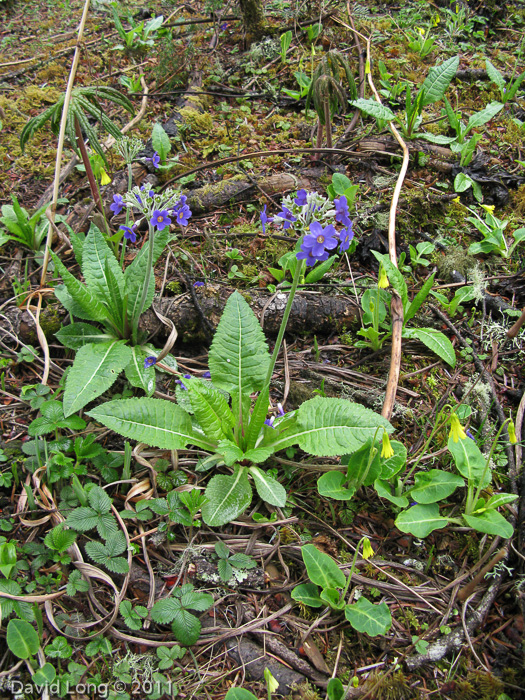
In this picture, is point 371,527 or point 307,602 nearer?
point 307,602

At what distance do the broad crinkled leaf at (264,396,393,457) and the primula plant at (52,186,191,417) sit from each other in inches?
32.2

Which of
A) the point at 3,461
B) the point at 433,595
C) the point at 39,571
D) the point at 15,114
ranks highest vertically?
the point at 15,114

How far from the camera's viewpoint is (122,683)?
166 centimetres

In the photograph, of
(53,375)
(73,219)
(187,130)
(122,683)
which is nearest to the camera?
(122,683)

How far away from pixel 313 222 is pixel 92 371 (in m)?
1.43

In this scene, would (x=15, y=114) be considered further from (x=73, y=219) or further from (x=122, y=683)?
(x=122, y=683)

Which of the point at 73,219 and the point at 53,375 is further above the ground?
the point at 73,219

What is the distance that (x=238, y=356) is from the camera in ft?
8.27

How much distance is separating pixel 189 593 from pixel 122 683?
37 centimetres

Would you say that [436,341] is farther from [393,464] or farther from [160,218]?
[160,218]

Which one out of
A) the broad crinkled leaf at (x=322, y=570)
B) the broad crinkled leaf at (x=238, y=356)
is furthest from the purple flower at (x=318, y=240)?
the broad crinkled leaf at (x=322, y=570)

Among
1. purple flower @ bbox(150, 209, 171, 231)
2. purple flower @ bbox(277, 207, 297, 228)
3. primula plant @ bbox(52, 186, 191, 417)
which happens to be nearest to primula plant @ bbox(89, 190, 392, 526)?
purple flower @ bbox(277, 207, 297, 228)

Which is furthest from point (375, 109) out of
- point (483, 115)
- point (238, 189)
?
point (238, 189)

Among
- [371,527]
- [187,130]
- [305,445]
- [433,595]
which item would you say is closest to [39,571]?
[305,445]
